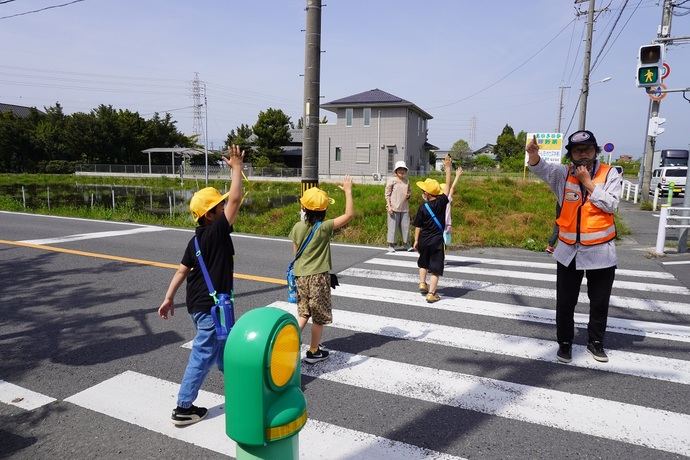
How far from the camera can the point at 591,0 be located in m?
18.9

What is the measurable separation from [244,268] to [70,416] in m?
4.47

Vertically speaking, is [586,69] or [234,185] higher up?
[586,69]

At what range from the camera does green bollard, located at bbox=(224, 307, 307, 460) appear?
136 centimetres

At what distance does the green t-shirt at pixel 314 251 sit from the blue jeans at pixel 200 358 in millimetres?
1049

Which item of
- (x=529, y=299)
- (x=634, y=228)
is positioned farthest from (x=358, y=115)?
(x=529, y=299)

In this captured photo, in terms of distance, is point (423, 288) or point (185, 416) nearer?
point (185, 416)

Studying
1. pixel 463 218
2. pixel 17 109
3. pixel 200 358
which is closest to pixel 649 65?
pixel 463 218

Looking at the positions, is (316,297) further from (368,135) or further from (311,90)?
(368,135)

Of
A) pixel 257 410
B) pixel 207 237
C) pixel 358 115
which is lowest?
pixel 257 410

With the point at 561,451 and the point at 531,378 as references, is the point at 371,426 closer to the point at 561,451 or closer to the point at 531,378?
the point at 561,451

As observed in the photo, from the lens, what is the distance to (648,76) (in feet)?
29.3

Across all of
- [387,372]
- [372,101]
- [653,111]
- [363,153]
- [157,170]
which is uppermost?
[372,101]

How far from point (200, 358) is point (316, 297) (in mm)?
1124

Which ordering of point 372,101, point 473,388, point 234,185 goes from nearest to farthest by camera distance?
1. point 234,185
2. point 473,388
3. point 372,101
